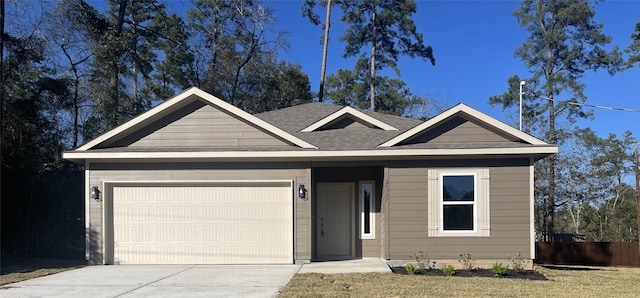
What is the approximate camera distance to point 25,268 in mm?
12008

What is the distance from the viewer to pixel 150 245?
11.7m

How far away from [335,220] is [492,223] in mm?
3774

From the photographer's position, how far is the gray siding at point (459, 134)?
1166 centimetres

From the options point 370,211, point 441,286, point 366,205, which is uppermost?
point 366,205

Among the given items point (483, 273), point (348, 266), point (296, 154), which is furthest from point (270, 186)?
point (483, 273)

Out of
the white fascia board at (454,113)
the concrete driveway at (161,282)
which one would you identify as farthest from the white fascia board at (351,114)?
the concrete driveway at (161,282)

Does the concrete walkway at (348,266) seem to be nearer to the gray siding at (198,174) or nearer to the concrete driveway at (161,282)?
the concrete driveway at (161,282)

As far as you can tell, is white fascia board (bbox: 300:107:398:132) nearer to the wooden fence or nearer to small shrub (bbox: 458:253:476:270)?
small shrub (bbox: 458:253:476:270)

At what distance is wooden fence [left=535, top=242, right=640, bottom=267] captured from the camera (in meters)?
17.8

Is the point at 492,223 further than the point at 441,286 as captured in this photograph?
Yes

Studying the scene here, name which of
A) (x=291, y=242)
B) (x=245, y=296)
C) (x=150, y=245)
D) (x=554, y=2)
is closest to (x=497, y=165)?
(x=291, y=242)

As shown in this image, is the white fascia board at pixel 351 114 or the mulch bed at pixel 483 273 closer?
the mulch bed at pixel 483 273

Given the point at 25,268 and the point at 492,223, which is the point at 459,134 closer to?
the point at 492,223

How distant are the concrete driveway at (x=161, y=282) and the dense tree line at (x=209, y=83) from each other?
227 inches
